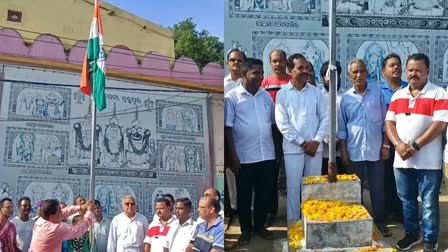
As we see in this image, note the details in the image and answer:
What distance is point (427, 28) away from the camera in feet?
9.68

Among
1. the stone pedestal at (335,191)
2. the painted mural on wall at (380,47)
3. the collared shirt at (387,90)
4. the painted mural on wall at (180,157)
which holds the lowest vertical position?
the stone pedestal at (335,191)

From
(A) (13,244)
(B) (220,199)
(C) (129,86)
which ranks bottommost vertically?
(A) (13,244)

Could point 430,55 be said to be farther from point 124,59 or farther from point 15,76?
point 15,76

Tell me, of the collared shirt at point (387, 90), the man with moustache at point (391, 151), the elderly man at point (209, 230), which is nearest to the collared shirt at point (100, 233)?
the elderly man at point (209, 230)

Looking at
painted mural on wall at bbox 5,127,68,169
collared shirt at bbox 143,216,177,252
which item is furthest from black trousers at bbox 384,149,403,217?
painted mural on wall at bbox 5,127,68,169

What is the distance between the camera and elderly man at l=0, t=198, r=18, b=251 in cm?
310

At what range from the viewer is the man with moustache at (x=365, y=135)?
116 inches

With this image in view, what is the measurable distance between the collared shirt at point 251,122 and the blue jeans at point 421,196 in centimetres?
64

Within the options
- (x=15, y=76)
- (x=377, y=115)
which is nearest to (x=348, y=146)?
(x=377, y=115)

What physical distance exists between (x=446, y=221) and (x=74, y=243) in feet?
6.24

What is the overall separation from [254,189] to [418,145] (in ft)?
2.65

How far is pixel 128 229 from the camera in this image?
10.3ft

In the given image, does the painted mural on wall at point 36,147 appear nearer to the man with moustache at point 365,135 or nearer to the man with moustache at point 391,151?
the man with moustache at point 365,135

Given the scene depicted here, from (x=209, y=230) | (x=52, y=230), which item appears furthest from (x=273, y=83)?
(x=52, y=230)
